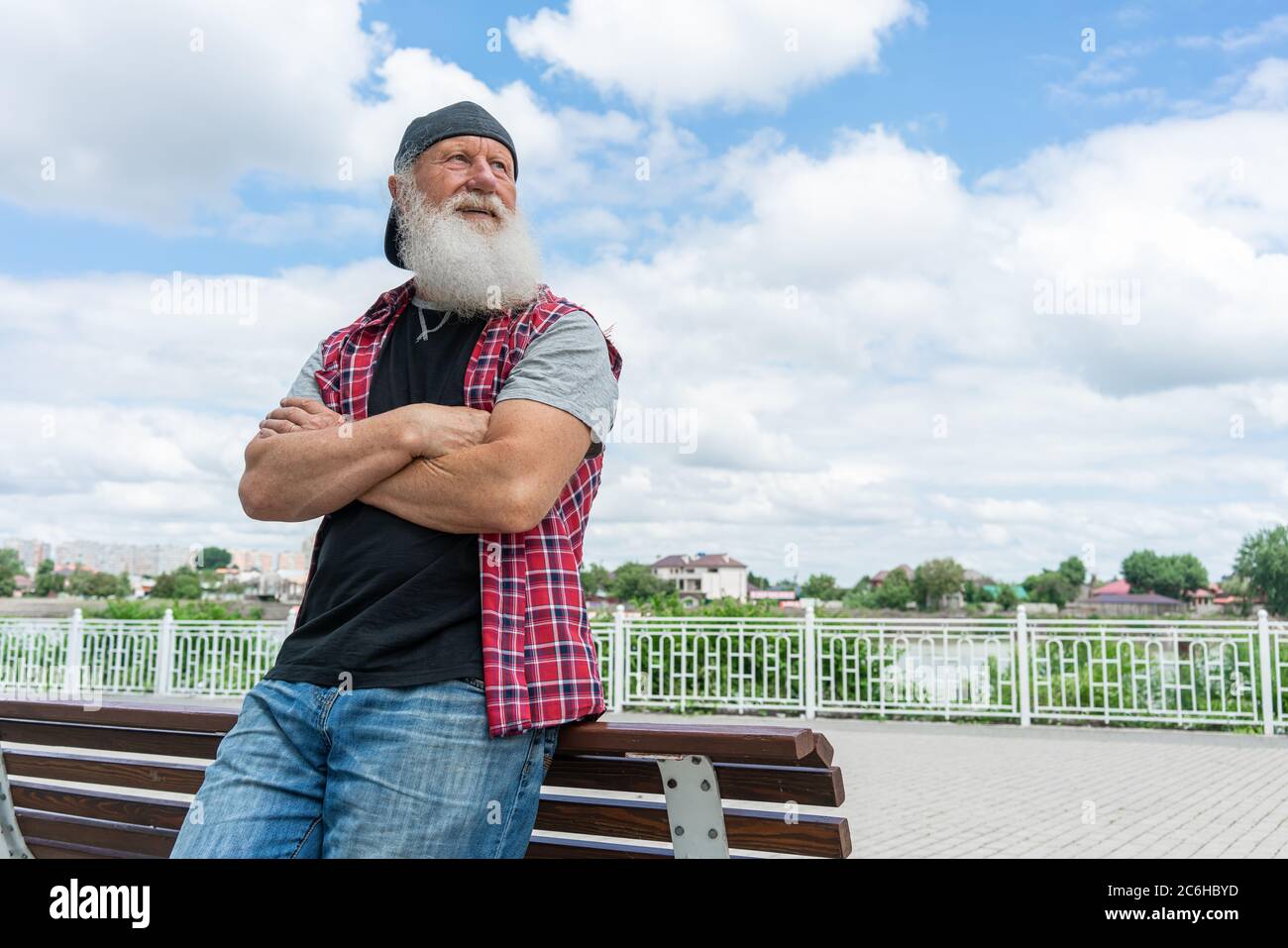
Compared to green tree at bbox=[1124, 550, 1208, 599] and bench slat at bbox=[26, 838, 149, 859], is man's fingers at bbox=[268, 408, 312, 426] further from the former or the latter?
green tree at bbox=[1124, 550, 1208, 599]

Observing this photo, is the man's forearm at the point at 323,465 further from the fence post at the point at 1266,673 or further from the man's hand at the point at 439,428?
the fence post at the point at 1266,673

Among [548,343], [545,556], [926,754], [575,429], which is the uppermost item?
[548,343]

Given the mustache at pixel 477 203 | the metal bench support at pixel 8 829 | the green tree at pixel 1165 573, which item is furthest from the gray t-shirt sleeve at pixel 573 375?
the green tree at pixel 1165 573

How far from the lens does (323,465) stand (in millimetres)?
1706

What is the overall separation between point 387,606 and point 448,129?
954mm

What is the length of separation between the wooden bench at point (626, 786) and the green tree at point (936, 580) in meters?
63.7

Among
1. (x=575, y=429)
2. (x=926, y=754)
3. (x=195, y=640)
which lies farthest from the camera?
(x=195, y=640)

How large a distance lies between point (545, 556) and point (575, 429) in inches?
8.4

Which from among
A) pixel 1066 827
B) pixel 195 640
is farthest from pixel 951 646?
pixel 195 640

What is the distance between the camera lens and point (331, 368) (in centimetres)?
200

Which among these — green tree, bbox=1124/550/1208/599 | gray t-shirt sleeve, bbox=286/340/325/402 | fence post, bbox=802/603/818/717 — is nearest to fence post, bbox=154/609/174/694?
fence post, bbox=802/603/818/717

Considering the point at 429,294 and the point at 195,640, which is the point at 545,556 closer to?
the point at 429,294

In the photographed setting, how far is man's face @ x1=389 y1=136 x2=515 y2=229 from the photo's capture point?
1.97 metres

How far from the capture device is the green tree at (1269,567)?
5038 centimetres
